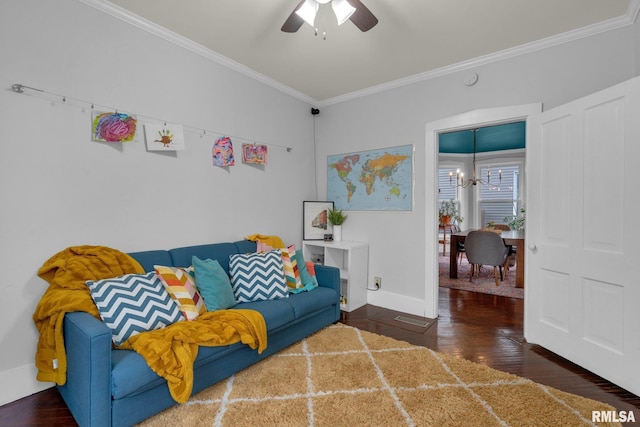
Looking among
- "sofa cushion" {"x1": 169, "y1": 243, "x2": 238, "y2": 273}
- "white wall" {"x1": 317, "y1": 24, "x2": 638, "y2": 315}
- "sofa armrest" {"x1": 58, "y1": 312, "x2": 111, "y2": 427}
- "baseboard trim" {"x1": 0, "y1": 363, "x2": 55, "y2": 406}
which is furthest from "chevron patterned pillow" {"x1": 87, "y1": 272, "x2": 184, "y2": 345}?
"white wall" {"x1": 317, "y1": 24, "x2": 638, "y2": 315}

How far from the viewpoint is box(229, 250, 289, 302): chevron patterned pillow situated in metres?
2.53

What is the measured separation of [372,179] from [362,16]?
200 cm

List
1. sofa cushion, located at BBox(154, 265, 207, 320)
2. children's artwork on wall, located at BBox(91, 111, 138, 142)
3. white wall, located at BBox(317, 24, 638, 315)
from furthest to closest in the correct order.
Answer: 1. white wall, located at BBox(317, 24, 638, 315)
2. children's artwork on wall, located at BBox(91, 111, 138, 142)
3. sofa cushion, located at BBox(154, 265, 207, 320)

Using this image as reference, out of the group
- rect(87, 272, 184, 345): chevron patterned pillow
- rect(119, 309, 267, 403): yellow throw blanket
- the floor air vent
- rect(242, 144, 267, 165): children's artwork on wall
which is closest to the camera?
rect(119, 309, 267, 403): yellow throw blanket

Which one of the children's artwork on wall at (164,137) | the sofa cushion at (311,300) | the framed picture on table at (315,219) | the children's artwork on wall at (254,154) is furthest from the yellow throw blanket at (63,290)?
the framed picture on table at (315,219)

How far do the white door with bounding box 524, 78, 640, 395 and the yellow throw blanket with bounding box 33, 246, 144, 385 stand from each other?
3.14 metres

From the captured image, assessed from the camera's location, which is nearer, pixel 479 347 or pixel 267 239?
pixel 479 347

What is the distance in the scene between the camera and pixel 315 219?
3.98 m

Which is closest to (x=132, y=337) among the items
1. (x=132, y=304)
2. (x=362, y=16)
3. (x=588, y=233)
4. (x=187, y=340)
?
(x=132, y=304)

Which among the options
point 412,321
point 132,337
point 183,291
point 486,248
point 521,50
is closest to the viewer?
point 132,337

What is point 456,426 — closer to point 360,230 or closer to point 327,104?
point 360,230

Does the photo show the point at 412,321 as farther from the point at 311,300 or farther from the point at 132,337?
the point at 132,337

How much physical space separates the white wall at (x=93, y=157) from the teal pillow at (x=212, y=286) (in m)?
0.48

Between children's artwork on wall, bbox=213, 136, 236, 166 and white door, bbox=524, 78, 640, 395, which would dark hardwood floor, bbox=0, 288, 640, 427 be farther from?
children's artwork on wall, bbox=213, 136, 236, 166
